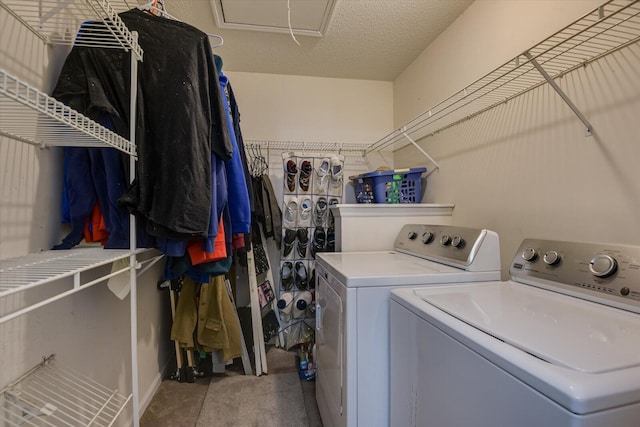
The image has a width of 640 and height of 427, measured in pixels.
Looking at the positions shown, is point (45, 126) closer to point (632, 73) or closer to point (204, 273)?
point (204, 273)

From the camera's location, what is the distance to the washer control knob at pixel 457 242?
1.32 meters

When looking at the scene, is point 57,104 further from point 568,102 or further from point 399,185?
point 399,185

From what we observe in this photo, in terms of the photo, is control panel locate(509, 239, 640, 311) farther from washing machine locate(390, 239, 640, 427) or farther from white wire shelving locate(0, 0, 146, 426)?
white wire shelving locate(0, 0, 146, 426)

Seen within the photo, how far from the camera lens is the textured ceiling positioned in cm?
180

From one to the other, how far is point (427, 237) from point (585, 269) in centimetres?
74

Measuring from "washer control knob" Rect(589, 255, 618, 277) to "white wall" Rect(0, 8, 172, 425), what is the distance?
1719 mm

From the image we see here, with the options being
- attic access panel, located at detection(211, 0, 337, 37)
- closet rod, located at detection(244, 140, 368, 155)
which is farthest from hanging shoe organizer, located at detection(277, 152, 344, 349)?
attic access panel, located at detection(211, 0, 337, 37)

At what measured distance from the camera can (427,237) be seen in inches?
62.9

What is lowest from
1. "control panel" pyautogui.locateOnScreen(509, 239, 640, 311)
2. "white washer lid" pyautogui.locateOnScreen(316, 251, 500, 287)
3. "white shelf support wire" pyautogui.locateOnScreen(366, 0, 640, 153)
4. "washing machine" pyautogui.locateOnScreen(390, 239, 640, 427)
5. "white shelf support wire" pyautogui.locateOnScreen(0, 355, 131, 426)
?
"white shelf support wire" pyautogui.locateOnScreen(0, 355, 131, 426)

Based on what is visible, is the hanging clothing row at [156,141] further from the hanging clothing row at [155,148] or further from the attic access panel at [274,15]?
the attic access panel at [274,15]

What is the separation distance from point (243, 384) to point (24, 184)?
69.7 inches

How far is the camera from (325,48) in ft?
7.38

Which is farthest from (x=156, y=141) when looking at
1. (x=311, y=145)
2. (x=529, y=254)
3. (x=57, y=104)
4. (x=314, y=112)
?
(x=314, y=112)

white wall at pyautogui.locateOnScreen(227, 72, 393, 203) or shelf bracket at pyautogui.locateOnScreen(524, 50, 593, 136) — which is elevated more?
white wall at pyautogui.locateOnScreen(227, 72, 393, 203)
